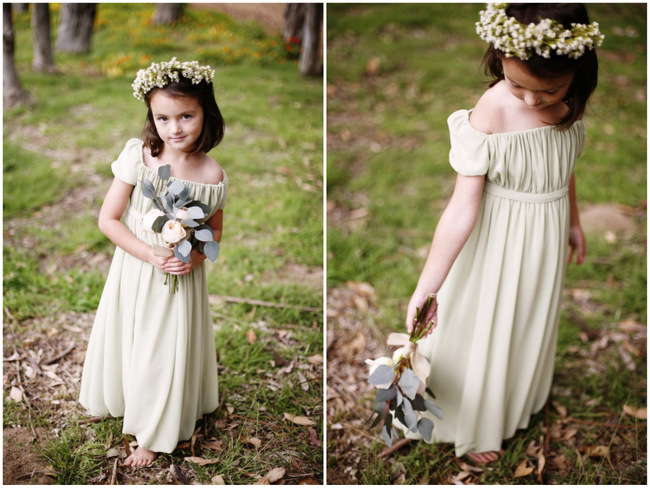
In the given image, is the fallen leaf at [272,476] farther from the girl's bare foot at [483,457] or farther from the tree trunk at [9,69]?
the tree trunk at [9,69]

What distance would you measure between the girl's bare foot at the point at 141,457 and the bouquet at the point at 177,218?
89 cm

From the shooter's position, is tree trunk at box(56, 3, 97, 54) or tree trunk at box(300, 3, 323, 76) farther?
tree trunk at box(56, 3, 97, 54)

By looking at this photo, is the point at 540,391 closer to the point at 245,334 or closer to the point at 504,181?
the point at 504,181

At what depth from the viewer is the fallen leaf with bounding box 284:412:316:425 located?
2.49 metres

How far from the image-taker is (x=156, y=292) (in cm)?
214

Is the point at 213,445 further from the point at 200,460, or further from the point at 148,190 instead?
the point at 148,190

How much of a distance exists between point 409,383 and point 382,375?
107 mm

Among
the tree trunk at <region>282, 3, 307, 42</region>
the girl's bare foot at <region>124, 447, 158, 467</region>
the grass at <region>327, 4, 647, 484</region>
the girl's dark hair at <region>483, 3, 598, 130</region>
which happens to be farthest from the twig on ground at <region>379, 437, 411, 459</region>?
the tree trunk at <region>282, 3, 307, 42</region>

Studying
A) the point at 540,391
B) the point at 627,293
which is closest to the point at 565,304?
the point at 627,293

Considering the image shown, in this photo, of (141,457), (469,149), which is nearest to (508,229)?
(469,149)

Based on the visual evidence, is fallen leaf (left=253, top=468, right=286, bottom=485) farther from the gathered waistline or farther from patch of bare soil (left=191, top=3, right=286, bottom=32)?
patch of bare soil (left=191, top=3, right=286, bottom=32)

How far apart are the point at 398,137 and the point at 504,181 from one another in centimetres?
302

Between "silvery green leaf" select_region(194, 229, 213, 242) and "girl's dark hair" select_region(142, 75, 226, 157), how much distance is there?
11.5 inches

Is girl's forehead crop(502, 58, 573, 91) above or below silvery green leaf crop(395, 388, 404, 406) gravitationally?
above
